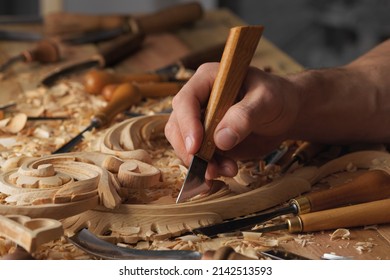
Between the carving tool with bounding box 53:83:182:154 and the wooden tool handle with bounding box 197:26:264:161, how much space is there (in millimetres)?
337

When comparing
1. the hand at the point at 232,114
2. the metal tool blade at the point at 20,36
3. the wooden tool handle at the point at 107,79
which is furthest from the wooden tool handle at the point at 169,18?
the hand at the point at 232,114

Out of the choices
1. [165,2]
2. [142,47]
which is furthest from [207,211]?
[165,2]

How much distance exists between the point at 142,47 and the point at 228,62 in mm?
1086

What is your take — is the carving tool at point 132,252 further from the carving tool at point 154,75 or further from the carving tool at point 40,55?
the carving tool at point 40,55

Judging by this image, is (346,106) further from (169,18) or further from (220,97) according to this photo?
(169,18)

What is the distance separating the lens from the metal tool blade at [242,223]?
95 cm

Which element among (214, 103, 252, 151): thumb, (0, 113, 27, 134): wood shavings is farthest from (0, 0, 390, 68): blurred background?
(214, 103, 252, 151): thumb

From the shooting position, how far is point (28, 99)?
158 centimetres

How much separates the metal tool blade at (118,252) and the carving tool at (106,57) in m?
0.85

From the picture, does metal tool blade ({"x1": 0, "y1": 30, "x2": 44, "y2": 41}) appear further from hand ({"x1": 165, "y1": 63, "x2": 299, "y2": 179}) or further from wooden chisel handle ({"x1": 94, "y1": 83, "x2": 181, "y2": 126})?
hand ({"x1": 165, "y1": 63, "x2": 299, "y2": 179})

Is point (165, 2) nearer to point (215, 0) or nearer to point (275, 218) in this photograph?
point (215, 0)

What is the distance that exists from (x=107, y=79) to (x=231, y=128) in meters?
0.67

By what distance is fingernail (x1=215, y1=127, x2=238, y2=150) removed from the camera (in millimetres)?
1007

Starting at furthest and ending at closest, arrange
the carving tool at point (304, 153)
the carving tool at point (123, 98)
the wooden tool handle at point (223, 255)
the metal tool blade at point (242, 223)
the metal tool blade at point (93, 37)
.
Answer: the metal tool blade at point (93, 37) < the carving tool at point (123, 98) < the carving tool at point (304, 153) < the metal tool blade at point (242, 223) < the wooden tool handle at point (223, 255)
